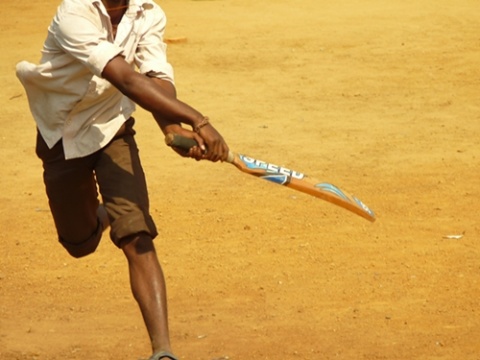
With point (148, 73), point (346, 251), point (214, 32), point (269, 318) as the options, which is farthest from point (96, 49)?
point (214, 32)

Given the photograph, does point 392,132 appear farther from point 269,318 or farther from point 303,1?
point 303,1

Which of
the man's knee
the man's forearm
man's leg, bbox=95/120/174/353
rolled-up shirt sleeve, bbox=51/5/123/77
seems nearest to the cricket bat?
the man's forearm

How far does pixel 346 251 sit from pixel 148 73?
7.59 feet

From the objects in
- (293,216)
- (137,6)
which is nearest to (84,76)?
(137,6)

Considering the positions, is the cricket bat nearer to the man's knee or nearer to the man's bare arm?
the man's bare arm

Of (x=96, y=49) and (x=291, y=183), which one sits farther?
(x=291, y=183)

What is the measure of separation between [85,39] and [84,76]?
0.32 meters

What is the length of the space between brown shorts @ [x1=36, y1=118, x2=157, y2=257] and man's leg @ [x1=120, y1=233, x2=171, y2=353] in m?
0.06

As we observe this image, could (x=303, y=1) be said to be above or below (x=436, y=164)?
below

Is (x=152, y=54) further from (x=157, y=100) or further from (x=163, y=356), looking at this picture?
(x=163, y=356)

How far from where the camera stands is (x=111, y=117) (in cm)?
586

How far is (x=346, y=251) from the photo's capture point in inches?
298

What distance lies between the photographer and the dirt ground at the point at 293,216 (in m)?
6.53

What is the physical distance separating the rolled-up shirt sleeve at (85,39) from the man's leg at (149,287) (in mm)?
806
